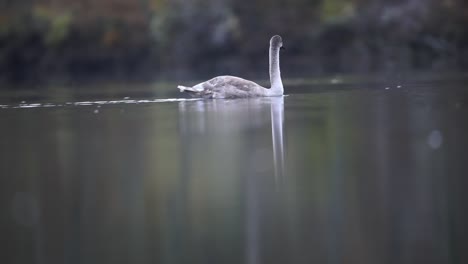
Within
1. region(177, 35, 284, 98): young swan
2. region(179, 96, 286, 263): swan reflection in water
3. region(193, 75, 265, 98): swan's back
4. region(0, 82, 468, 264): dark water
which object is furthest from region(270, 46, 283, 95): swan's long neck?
region(0, 82, 468, 264): dark water

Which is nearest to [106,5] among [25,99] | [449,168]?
[25,99]

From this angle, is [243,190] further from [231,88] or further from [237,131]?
[231,88]

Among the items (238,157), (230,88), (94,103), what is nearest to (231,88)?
(230,88)

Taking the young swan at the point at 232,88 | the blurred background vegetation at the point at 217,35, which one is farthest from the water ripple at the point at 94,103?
the blurred background vegetation at the point at 217,35

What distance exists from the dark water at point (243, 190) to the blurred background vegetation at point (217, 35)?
22.8 meters

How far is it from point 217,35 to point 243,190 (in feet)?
104

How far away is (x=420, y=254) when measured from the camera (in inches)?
277

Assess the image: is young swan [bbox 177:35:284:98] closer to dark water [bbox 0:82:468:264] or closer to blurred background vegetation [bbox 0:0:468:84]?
dark water [bbox 0:82:468:264]

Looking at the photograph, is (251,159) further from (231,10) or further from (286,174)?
(231,10)

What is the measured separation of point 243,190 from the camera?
886cm

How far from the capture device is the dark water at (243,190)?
24.2ft

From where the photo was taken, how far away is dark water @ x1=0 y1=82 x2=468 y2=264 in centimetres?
739

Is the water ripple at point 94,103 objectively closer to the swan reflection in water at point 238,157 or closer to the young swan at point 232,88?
the young swan at point 232,88

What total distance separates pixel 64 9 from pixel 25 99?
2543 centimetres
